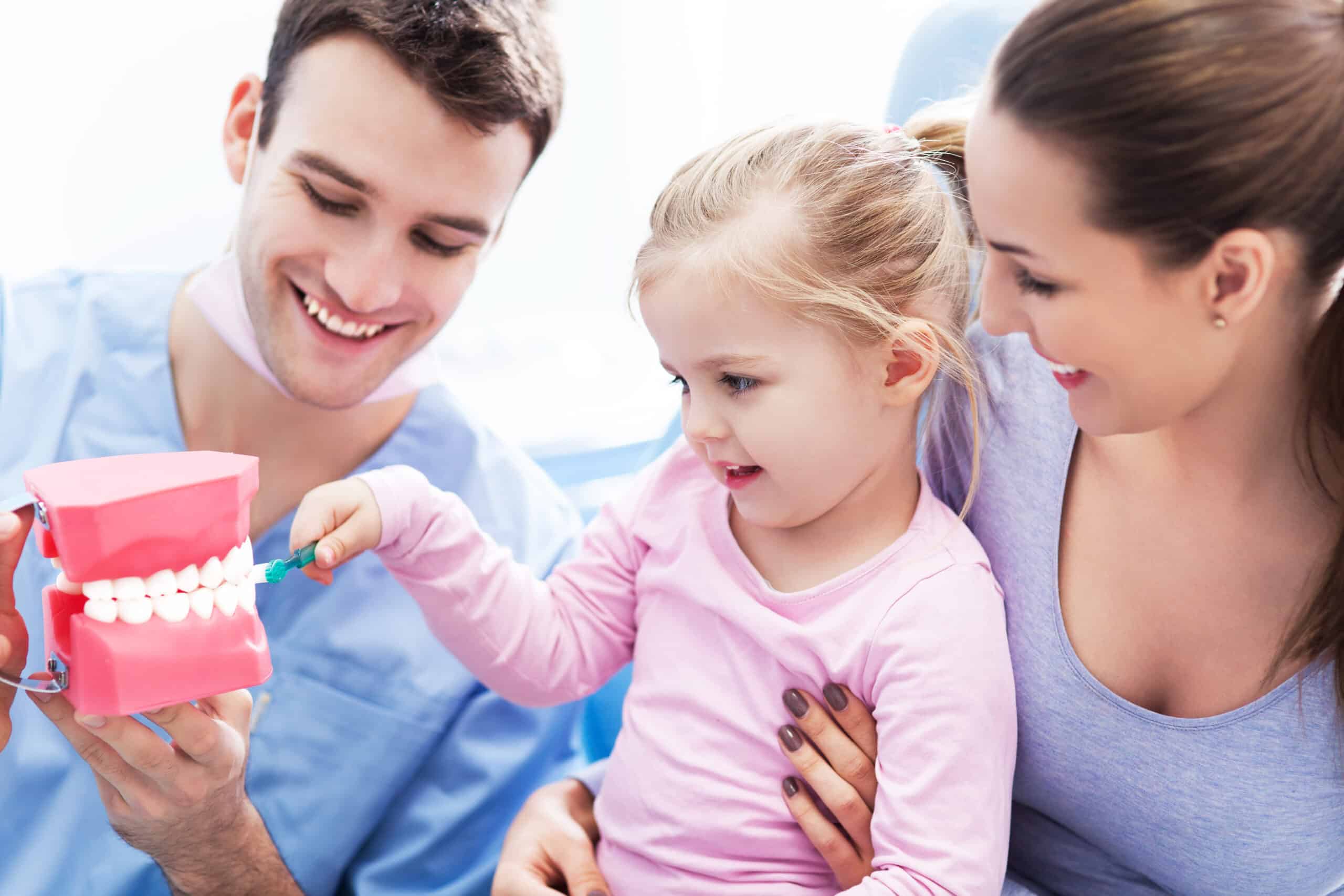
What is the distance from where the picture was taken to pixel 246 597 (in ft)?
3.11

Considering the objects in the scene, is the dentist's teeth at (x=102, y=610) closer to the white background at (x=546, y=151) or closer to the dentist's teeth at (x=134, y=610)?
the dentist's teeth at (x=134, y=610)

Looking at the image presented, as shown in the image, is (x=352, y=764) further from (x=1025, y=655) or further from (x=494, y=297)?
(x=494, y=297)

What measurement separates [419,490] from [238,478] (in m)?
0.28

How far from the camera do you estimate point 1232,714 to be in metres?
0.95

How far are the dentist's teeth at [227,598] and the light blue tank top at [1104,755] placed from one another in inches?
27.4

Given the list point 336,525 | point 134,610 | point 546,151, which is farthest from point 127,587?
point 546,151

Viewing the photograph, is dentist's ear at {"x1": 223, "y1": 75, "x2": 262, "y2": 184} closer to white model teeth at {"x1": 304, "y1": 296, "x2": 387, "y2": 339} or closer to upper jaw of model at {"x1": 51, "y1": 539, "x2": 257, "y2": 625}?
white model teeth at {"x1": 304, "y1": 296, "x2": 387, "y2": 339}

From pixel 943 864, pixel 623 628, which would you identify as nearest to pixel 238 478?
pixel 623 628

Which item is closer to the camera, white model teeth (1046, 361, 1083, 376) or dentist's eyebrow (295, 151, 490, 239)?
white model teeth (1046, 361, 1083, 376)

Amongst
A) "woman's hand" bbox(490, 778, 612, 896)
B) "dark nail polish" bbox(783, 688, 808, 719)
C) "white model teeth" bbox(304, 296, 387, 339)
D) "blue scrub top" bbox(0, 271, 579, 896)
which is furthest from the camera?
"white model teeth" bbox(304, 296, 387, 339)

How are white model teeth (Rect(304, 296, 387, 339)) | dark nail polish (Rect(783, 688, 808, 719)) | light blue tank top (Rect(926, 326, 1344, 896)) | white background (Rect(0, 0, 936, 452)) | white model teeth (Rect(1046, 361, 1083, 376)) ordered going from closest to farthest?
white model teeth (Rect(1046, 361, 1083, 376)), light blue tank top (Rect(926, 326, 1344, 896)), dark nail polish (Rect(783, 688, 808, 719)), white model teeth (Rect(304, 296, 387, 339)), white background (Rect(0, 0, 936, 452))

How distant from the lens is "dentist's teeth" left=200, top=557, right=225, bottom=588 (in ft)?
2.96

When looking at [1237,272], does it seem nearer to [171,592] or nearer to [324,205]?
[171,592]

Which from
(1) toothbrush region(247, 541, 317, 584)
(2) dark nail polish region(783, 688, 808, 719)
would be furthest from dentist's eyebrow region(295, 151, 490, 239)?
(2) dark nail polish region(783, 688, 808, 719)
